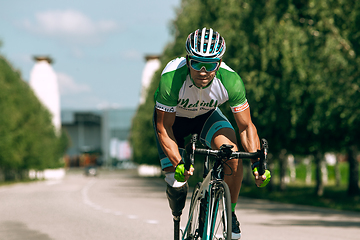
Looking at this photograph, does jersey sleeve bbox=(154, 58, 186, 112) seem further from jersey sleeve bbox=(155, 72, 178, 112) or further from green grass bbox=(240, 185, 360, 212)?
green grass bbox=(240, 185, 360, 212)

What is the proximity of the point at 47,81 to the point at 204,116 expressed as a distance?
304 ft

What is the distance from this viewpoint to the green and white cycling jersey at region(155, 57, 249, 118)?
4832 millimetres

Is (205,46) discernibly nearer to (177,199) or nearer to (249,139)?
(249,139)

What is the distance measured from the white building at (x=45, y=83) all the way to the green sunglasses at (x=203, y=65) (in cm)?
9166

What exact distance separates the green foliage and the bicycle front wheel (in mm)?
33869

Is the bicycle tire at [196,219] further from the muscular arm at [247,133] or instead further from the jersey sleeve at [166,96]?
the jersey sleeve at [166,96]

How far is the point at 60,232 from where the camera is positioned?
979 cm

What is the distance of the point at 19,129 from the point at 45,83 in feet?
159

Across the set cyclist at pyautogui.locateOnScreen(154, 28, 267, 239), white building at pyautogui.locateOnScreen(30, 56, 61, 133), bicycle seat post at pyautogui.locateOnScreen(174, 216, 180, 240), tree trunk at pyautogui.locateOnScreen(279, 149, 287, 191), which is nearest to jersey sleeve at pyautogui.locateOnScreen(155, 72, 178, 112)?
cyclist at pyautogui.locateOnScreen(154, 28, 267, 239)

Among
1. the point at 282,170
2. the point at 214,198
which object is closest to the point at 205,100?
the point at 214,198

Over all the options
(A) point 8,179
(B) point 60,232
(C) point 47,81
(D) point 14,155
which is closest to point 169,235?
(B) point 60,232

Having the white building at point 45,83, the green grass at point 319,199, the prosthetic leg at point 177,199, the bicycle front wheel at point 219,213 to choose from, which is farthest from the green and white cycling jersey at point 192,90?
the white building at point 45,83

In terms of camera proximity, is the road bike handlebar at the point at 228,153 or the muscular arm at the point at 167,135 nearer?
the road bike handlebar at the point at 228,153

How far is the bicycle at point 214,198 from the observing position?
4230 millimetres
